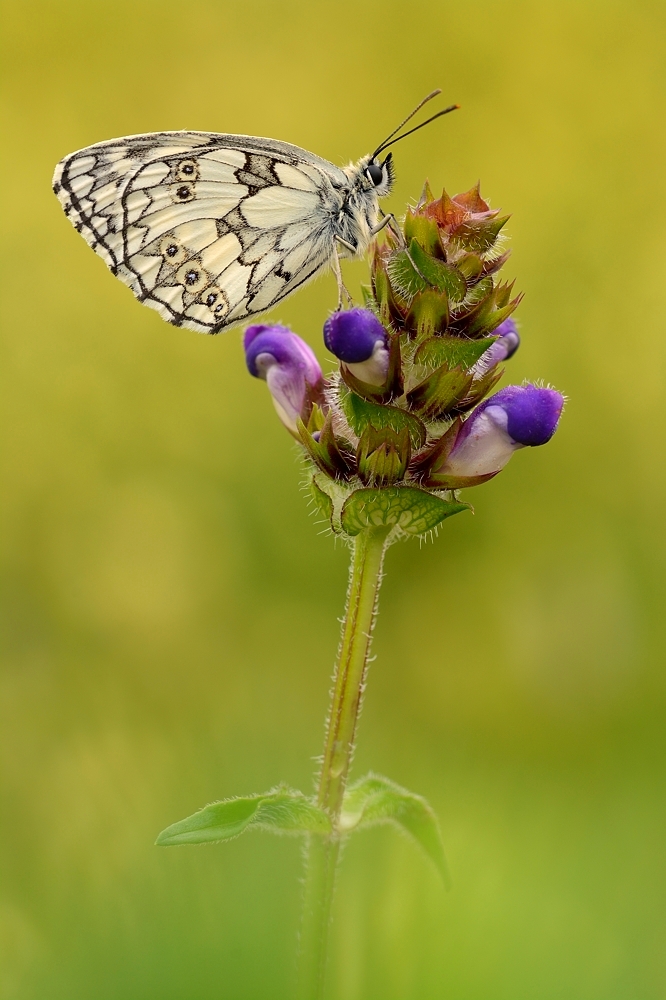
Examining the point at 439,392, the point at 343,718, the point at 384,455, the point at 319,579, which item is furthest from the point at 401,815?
the point at 319,579

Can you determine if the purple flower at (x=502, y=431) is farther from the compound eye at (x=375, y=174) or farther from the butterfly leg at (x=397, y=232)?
the compound eye at (x=375, y=174)

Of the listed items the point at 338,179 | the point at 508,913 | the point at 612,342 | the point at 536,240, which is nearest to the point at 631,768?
the point at 508,913

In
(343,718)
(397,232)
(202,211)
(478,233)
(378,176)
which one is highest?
(378,176)

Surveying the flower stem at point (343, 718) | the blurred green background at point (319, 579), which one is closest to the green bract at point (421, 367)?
the flower stem at point (343, 718)

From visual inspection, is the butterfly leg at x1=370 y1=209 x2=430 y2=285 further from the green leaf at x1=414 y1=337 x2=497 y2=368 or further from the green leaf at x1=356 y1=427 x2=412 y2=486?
the green leaf at x1=356 y1=427 x2=412 y2=486

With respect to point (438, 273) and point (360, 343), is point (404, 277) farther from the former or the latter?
point (360, 343)
